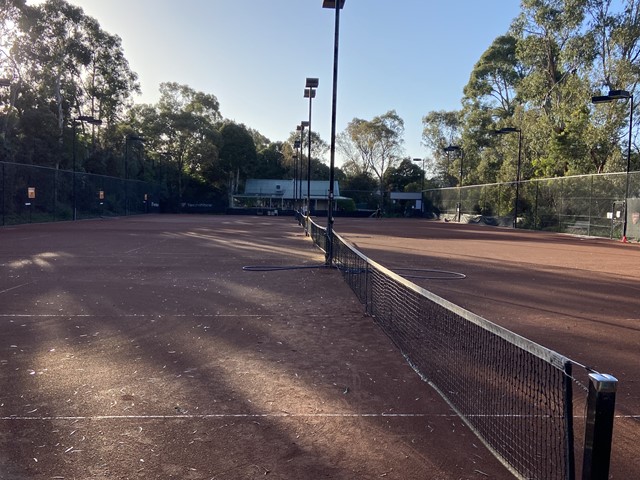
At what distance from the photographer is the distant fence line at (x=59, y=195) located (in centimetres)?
3058

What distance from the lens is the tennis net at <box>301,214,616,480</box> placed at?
3322 mm

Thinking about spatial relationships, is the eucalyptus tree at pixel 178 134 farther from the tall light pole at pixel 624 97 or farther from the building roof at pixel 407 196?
the tall light pole at pixel 624 97

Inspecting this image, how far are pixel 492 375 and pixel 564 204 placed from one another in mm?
Result: 33102

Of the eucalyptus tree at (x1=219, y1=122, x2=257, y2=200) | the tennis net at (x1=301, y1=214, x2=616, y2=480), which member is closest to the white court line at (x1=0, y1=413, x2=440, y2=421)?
the tennis net at (x1=301, y1=214, x2=616, y2=480)

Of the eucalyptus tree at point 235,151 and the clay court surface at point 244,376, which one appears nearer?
the clay court surface at point 244,376

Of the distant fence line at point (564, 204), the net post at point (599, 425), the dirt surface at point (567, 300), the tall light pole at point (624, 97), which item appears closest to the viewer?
the net post at point (599, 425)

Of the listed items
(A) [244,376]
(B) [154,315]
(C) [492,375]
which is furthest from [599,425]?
(B) [154,315]

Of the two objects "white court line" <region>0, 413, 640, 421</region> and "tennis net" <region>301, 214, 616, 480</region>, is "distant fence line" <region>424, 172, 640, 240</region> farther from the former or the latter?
"white court line" <region>0, 413, 640, 421</region>

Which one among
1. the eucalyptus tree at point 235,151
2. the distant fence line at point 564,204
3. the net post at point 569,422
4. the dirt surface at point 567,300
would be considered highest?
the eucalyptus tree at point 235,151

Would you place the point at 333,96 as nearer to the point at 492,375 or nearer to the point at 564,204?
the point at 492,375

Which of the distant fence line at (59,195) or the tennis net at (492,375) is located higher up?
the distant fence line at (59,195)

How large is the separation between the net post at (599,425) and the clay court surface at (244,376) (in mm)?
1136

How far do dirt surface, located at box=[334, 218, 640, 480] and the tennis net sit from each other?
407 millimetres

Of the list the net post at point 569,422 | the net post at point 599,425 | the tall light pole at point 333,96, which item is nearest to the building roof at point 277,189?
the tall light pole at point 333,96
